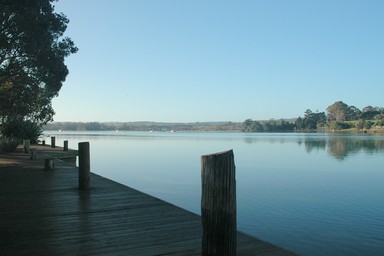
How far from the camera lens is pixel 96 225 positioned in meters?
5.78

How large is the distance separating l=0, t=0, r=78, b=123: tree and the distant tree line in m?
143

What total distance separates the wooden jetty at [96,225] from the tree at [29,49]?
36.3 ft

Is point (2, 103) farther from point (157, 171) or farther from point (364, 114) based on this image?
point (364, 114)

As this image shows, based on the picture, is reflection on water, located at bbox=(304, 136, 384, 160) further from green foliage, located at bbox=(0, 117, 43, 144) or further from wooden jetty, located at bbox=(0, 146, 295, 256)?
wooden jetty, located at bbox=(0, 146, 295, 256)

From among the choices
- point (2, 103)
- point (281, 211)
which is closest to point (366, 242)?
point (281, 211)

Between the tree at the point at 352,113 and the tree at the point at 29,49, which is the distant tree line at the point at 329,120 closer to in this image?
the tree at the point at 352,113

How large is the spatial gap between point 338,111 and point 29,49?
169 meters

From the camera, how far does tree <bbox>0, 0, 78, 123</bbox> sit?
17.7 metres

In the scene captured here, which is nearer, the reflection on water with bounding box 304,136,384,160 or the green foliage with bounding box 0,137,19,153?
the green foliage with bounding box 0,137,19,153

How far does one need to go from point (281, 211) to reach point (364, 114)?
161044 millimetres

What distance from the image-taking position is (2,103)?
2241cm

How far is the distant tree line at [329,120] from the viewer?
152 meters

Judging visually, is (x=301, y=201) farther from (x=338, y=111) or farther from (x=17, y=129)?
(x=338, y=111)

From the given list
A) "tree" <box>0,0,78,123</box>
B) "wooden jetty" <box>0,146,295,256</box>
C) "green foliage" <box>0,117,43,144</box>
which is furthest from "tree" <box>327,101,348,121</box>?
"wooden jetty" <box>0,146,295,256</box>
